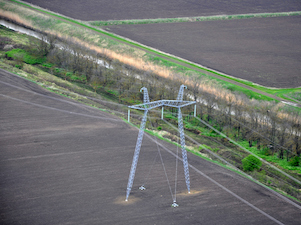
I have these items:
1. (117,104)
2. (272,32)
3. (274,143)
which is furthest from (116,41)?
(274,143)

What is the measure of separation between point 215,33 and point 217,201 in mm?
48410

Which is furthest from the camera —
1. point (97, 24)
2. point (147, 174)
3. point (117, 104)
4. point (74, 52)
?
point (97, 24)

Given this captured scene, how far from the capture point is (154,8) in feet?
275

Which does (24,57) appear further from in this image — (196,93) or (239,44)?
(239,44)

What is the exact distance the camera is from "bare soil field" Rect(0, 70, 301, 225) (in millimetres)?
27938

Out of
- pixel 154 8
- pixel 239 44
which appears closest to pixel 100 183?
pixel 239 44

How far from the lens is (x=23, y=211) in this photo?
91.1 ft

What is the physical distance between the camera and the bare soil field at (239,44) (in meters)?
58.4

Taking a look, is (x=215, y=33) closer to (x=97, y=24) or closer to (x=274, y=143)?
(x=97, y=24)

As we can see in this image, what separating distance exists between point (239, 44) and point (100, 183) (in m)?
44.5

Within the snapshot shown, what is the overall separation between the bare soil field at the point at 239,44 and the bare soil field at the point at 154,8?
15.7 ft

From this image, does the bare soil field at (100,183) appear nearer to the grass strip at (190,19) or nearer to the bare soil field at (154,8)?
the grass strip at (190,19)

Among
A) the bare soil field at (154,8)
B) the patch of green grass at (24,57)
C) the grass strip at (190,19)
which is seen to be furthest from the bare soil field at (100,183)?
the bare soil field at (154,8)

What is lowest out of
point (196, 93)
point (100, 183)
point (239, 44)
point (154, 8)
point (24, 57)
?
point (100, 183)
